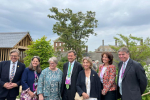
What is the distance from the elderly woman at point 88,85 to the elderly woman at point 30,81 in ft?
3.56

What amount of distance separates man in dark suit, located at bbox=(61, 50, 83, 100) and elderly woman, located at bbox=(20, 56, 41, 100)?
27.6 inches

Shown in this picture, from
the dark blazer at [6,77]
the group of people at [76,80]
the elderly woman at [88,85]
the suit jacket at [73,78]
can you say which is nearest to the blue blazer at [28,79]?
the group of people at [76,80]

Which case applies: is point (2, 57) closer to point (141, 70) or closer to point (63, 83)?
point (63, 83)

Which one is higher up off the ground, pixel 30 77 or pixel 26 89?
pixel 30 77

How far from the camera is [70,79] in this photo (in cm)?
369

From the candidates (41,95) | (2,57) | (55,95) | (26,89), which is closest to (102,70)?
(55,95)

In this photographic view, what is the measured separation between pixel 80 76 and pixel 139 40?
1224 centimetres

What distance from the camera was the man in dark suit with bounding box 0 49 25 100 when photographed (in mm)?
3697

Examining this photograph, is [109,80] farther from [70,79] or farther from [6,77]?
[6,77]

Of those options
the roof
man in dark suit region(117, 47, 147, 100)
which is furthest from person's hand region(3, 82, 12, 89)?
the roof

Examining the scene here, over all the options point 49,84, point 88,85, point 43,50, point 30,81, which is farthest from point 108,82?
point 43,50

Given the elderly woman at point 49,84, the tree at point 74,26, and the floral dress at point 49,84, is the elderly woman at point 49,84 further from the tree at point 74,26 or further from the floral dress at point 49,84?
the tree at point 74,26

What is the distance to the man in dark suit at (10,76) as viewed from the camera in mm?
3697

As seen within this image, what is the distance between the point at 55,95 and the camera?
3.52m
